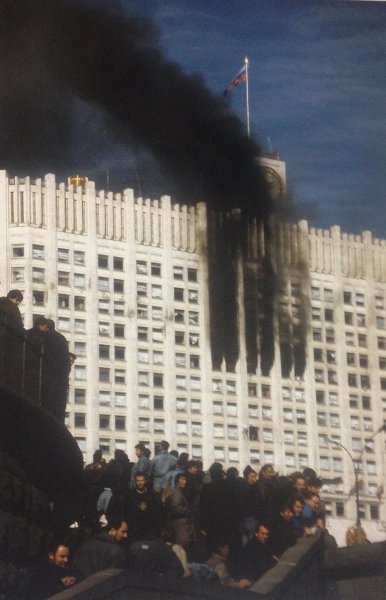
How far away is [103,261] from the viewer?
6.92 meters

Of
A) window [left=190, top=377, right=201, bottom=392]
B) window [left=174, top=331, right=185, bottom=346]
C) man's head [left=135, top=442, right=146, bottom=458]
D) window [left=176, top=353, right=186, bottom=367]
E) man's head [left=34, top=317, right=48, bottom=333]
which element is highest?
window [left=174, top=331, right=185, bottom=346]

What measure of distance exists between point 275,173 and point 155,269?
1024 mm

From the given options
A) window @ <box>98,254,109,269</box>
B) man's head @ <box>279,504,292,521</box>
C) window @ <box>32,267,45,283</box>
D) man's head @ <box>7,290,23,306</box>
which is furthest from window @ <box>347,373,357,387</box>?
man's head @ <box>7,290,23,306</box>

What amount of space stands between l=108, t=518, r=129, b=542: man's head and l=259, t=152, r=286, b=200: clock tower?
230cm

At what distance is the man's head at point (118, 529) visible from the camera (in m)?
6.01

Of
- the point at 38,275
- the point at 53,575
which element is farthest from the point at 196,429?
the point at 53,575

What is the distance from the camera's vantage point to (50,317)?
6578 mm

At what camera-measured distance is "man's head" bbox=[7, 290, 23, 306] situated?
21.0 feet

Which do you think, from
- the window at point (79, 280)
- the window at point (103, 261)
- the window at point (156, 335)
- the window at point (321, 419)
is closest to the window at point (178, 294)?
the window at point (156, 335)

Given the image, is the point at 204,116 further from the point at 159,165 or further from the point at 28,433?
the point at 28,433

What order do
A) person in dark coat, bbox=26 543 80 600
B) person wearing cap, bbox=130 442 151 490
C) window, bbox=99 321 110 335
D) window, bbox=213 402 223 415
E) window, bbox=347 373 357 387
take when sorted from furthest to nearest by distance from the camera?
window, bbox=347 373 357 387, window, bbox=213 402 223 415, window, bbox=99 321 110 335, person wearing cap, bbox=130 442 151 490, person in dark coat, bbox=26 543 80 600

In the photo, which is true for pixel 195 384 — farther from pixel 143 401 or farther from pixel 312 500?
pixel 312 500

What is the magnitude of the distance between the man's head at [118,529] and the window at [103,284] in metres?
1.43

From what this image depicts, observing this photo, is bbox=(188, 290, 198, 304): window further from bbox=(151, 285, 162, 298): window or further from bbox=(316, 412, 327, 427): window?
bbox=(316, 412, 327, 427): window
